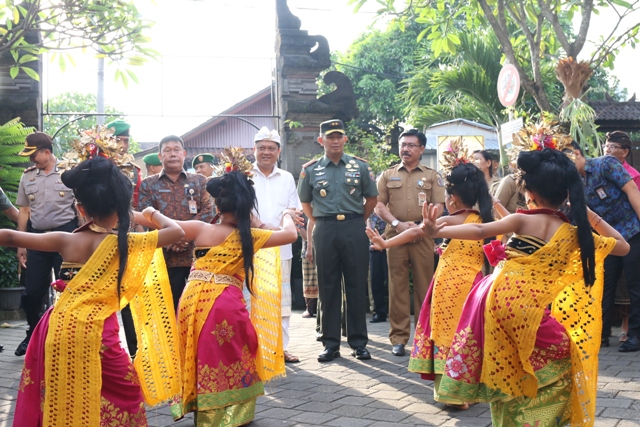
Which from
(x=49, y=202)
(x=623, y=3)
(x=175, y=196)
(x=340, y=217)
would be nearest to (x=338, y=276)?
(x=340, y=217)

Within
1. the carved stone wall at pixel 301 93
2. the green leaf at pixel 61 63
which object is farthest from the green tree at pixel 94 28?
the carved stone wall at pixel 301 93

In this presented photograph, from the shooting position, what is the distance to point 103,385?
3811 millimetres

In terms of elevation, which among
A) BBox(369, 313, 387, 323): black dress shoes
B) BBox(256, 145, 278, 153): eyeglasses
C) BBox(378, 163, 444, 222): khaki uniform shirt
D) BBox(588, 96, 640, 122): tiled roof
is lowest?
BBox(369, 313, 387, 323): black dress shoes

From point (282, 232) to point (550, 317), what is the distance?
1.75m

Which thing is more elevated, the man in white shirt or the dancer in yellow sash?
the man in white shirt

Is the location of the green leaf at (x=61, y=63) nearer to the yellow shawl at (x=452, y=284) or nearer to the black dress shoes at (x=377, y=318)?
the yellow shawl at (x=452, y=284)

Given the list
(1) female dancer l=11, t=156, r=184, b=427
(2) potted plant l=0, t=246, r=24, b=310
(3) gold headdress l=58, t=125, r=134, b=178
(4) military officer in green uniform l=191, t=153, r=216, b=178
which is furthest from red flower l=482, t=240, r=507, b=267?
(2) potted plant l=0, t=246, r=24, b=310

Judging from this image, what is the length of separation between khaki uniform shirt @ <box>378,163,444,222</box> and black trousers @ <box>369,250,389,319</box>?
262 centimetres

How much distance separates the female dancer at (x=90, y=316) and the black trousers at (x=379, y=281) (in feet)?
19.9

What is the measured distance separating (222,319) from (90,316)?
3.28 ft

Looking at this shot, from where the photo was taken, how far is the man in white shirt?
6.99 metres

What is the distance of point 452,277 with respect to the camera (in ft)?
17.8

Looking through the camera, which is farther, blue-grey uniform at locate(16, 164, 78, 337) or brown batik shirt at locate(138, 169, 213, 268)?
blue-grey uniform at locate(16, 164, 78, 337)

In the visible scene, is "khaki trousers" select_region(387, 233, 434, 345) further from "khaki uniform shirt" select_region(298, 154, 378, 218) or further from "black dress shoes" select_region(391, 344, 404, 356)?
"khaki uniform shirt" select_region(298, 154, 378, 218)
